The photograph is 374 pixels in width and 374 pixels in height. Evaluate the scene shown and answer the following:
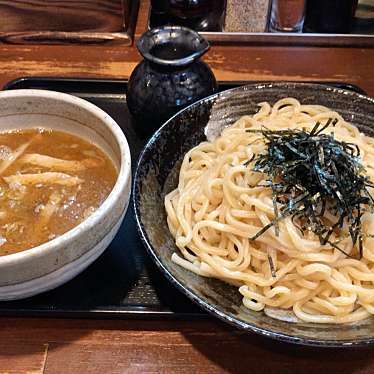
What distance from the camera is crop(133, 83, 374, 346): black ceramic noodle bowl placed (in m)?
1.18

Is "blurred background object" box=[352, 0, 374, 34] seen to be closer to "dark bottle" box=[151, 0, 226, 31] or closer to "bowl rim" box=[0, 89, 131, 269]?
"dark bottle" box=[151, 0, 226, 31]

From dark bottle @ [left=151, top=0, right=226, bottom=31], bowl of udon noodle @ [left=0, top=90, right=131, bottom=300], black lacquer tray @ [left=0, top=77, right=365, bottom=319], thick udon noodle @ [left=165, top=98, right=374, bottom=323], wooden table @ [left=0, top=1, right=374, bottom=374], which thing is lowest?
wooden table @ [left=0, top=1, right=374, bottom=374]

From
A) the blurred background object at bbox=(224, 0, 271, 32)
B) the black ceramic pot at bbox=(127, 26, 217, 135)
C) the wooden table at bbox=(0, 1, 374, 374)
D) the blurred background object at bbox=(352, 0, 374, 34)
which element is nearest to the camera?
the wooden table at bbox=(0, 1, 374, 374)

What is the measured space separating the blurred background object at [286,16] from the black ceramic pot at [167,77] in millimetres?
810

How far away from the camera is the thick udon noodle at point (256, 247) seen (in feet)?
4.28

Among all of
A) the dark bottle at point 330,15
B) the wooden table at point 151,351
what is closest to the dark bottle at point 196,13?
the dark bottle at point 330,15

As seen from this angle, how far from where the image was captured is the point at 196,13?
233 centimetres

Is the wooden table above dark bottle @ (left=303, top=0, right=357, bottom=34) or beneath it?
beneath

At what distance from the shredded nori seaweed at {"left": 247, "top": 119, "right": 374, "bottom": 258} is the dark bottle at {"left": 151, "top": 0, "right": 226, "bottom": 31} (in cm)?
111

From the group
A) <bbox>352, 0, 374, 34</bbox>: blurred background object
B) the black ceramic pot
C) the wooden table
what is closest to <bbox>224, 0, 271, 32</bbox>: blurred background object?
<bbox>352, 0, 374, 34</bbox>: blurred background object

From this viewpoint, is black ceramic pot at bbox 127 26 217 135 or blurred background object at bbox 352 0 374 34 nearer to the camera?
black ceramic pot at bbox 127 26 217 135

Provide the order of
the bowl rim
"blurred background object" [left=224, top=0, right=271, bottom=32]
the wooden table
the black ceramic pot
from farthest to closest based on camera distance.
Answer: "blurred background object" [left=224, top=0, right=271, bottom=32]
the black ceramic pot
the wooden table
the bowl rim

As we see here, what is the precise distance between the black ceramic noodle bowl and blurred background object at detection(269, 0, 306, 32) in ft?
2.41

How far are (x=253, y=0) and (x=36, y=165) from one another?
131 cm
